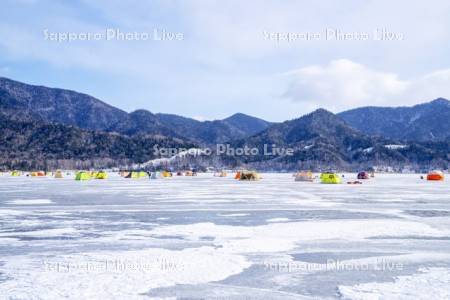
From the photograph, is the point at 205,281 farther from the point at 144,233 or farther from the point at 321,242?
the point at 144,233

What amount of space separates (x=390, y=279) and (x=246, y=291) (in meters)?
2.74

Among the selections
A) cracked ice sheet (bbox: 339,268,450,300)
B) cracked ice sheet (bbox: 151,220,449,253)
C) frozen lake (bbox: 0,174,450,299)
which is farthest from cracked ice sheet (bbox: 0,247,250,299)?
Result: cracked ice sheet (bbox: 339,268,450,300)

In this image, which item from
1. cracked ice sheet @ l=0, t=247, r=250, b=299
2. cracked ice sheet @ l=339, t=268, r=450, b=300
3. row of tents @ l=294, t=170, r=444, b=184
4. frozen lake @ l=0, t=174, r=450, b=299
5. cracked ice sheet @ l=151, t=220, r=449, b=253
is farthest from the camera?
row of tents @ l=294, t=170, r=444, b=184

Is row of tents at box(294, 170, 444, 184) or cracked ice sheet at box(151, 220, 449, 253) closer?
cracked ice sheet at box(151, 220, 449, 253)

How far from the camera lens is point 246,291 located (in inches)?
328

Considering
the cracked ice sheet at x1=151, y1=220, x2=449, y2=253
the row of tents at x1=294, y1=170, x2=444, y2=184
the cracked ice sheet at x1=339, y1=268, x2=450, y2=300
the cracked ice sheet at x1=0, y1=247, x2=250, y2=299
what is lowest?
the cracked ice sheet at x1=339, y1=268, x2=450, y2=300

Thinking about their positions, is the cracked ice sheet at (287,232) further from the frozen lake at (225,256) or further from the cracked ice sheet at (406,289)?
the cracked ice sheet at (406,289)

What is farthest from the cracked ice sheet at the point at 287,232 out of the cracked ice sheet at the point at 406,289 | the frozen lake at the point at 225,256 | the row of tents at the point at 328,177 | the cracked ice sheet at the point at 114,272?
the row of tents at the point at 328,177

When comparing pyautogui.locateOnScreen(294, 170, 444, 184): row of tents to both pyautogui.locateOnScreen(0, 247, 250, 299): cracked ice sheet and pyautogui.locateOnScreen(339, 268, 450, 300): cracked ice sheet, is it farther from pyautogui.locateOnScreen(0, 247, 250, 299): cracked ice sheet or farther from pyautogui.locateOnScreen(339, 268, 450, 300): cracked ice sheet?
pyautogui.locateOnScreen(339, 268, 450, 300): cracked ice sheet

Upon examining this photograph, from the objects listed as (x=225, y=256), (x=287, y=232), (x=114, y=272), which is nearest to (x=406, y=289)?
(x=225, y=256)

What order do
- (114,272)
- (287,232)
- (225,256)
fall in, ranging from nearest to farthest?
(114,272) < (225,256) < (287,232)

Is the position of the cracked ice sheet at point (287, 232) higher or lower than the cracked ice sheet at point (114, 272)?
higher

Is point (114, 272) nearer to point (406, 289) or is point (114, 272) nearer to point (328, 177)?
point (406, 289)

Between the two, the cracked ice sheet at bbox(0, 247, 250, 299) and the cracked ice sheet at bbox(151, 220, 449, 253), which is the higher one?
the cracked ice sheet at bbox(151, 220, 449, 253)
